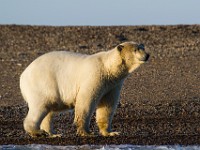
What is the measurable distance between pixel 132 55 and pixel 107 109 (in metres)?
0.88

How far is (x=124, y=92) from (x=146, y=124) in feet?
17.8

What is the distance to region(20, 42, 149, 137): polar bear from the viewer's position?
12797 millimetres

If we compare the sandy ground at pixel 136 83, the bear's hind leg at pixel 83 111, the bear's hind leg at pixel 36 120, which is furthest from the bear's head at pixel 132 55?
the bear's hind leg at pixel 36 120

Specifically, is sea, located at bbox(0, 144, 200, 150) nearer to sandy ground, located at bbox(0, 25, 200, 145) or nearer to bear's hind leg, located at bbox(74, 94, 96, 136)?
sandy ground, located at bbox(0, 25, 200, 145)

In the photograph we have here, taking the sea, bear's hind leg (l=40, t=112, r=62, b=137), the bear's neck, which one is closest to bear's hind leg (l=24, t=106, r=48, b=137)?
bear's hind leg (l=40, t=112, r=62, b=137)

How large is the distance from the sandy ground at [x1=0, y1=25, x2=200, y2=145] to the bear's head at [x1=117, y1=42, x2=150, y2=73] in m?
1.06

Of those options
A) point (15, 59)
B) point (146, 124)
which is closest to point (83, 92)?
point (146, 124)

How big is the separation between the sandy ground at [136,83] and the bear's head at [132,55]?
1.06 meters

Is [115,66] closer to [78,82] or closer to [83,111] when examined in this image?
[78,82]

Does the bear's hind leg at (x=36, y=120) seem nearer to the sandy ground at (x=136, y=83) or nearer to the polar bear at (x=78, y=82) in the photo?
the polar bear at (x=78, y=82)

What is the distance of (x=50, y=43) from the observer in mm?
32375

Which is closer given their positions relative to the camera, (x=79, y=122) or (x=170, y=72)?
(x=79, y=122)

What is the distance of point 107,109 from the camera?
42.6ft

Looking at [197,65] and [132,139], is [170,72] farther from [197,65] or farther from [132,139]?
[132,139]
